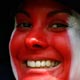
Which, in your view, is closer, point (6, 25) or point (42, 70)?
point (42, 70)

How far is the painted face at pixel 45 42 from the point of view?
1506 mm

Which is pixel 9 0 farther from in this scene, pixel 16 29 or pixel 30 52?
pixel 30 52

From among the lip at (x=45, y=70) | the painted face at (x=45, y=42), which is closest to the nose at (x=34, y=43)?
the painted face at (x=45, y=42)

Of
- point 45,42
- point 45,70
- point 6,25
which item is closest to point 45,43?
point 45,42

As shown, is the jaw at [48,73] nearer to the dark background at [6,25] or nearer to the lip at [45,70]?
the lip at [45,70]

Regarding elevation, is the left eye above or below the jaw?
above

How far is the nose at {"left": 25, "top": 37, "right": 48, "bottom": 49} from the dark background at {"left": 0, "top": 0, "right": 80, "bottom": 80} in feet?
0.62

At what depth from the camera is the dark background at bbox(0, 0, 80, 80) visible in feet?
5.03

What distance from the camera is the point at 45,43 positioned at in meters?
1.49

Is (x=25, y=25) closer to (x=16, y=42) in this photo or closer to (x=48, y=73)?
(x=16, y=42)

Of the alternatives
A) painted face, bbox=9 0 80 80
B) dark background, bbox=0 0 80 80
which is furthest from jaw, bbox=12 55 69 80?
dark background, bbox=0 0 80 80

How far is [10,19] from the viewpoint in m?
1.67

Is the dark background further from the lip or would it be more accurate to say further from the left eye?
the lip

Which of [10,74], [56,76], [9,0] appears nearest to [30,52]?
[56,76]
